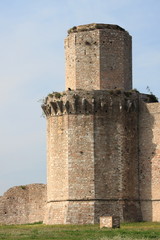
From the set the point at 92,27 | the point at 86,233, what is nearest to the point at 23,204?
the point at 92,27

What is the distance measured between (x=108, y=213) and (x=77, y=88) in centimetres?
754

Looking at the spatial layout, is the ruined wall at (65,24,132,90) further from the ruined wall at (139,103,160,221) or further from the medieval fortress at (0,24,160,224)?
the ruined wall at (139,103,160,221)

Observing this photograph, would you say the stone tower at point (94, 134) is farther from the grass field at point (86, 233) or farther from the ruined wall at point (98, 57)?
the grass field at point (86, 233)

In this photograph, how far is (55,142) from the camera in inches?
2009

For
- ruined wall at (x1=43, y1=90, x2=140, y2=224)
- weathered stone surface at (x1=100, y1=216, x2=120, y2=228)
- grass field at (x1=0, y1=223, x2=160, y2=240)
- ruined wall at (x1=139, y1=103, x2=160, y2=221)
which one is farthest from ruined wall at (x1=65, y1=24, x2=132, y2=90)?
weathered stone surface at (x1=100, y1=216, x2=120, y2=228)

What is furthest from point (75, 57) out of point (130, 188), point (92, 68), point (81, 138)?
point (130, 188)

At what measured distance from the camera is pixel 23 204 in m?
57.6

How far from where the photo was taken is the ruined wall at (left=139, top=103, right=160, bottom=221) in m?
50.3

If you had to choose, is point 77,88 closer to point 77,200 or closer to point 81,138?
point 81,138

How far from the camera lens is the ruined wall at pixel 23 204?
186 ft

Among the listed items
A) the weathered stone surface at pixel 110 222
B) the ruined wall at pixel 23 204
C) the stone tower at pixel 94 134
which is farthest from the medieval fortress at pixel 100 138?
the ruined wall at pixel 23 204

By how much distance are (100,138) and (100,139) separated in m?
0.06

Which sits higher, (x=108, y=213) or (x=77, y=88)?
(x=77, y=88)

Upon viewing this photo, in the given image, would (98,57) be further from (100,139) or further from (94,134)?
(100,139)
